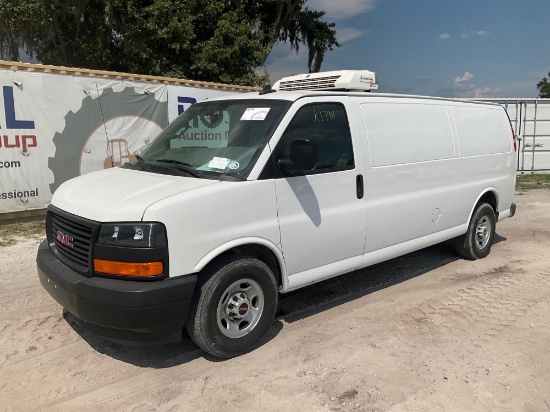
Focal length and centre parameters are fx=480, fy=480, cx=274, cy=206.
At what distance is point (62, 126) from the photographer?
28.5 ft

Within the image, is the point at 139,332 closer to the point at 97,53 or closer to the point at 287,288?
the point at 287,288

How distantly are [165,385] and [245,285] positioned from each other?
0.91m

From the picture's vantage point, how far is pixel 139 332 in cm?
324

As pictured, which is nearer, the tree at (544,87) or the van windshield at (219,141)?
the van windshield at (219,141)

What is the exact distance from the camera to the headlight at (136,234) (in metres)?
3.15

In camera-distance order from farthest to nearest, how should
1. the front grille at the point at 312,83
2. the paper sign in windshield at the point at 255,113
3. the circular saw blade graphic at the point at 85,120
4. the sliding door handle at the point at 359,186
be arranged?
the circular saw blade graphic at the point at 85,120 → the front grille at the point at 312,83 → the sliding door handle at the point at 359,186 → the paper sign in windshield at the point at 255,113

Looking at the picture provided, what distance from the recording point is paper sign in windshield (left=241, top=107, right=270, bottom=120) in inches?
157

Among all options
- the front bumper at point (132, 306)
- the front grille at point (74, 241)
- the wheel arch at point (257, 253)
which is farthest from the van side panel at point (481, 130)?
the front grille at point (74, 241)

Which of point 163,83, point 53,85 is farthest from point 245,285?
point 163,83

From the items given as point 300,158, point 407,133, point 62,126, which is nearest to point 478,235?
point 407,133

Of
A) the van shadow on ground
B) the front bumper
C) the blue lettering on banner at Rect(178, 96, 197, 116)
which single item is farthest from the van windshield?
the blue lettering on banner at Rect(178, 96, 197, 116)

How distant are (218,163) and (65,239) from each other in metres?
1.30

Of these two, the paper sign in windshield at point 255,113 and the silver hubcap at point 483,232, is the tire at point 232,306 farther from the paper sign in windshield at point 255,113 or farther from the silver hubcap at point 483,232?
the silver hubcap at point 483,232

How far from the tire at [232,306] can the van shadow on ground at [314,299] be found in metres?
0.24
